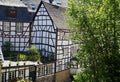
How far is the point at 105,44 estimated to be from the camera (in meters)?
19.9

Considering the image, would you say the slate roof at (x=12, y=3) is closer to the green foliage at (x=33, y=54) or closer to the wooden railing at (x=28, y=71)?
the green foliage at (x=33, y=54)

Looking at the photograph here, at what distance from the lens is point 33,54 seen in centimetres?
3884

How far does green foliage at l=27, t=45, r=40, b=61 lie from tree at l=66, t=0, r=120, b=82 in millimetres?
17902

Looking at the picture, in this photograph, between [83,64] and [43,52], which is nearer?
[83,64]

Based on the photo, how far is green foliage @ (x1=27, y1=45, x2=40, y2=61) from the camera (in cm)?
3825

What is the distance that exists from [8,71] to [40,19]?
12.3 m

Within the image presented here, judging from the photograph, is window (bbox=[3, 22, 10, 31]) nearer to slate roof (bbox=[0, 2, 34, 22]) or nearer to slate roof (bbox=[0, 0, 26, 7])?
slate roof (bbox=[0, 2, 34, 22])

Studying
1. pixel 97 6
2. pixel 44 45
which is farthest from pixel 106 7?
pixel 44 45

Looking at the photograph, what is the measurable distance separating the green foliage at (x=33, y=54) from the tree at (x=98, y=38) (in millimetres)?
17902

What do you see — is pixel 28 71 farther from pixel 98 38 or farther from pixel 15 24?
pixel 98 38

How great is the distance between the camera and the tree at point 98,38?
1978 centimetres

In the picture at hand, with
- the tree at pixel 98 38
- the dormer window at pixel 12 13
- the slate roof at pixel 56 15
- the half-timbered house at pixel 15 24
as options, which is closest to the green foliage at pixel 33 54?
the half-timbered house at pixel 15 24

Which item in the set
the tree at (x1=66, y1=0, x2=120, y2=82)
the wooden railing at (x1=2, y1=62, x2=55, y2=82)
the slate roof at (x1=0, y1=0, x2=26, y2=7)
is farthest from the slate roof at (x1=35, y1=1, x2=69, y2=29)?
the tree at (x1=66, y1=0, x2=120, y2=82)

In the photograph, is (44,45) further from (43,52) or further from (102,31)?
(102,31)
